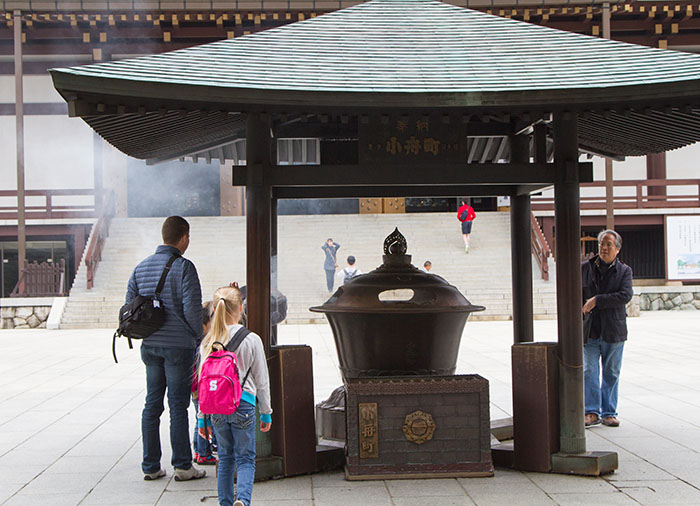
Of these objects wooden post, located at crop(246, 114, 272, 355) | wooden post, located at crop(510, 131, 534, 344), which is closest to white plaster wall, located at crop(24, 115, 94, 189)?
wooden post, located at crop(510, 131, 534, 344)

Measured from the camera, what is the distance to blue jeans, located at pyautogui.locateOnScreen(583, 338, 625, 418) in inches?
232

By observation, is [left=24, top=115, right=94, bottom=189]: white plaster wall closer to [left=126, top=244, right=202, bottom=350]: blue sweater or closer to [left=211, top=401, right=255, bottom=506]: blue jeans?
[left=126, top=244, right=202, bottom=350]: blue sweater

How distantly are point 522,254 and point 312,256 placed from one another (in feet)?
44.6

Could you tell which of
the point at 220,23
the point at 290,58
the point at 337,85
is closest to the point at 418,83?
the point at 337,85

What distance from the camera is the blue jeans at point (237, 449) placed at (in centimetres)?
358

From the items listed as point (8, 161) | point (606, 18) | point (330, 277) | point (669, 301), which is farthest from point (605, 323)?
point (8, 161)

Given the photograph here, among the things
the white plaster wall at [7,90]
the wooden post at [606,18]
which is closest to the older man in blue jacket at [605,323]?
the wooden post at [606,18]

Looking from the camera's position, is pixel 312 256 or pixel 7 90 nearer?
pixel 312 256

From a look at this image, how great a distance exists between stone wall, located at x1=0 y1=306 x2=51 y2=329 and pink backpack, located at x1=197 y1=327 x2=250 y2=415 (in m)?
13.8

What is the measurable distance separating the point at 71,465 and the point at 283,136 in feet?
9.04

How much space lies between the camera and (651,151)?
600 centimetres

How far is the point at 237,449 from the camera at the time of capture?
11.9ft

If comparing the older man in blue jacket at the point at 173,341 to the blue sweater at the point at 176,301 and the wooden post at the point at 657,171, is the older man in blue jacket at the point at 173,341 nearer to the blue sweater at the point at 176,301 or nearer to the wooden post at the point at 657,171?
the blue sweater at the point at 176,301

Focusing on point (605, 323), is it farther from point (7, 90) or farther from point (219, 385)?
point (7, 90)
